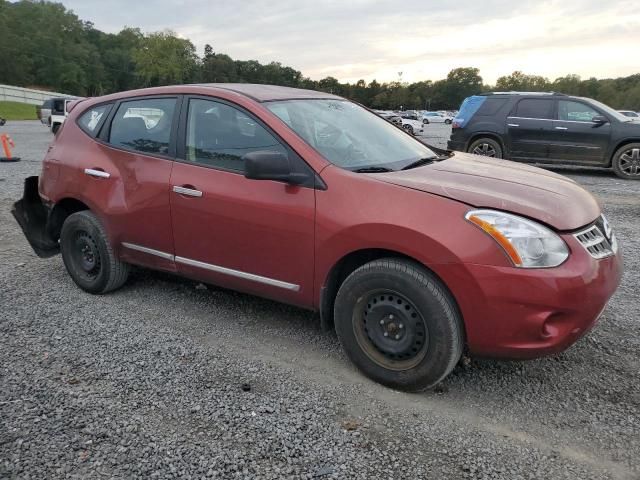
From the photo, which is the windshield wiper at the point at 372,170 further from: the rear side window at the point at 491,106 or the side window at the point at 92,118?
the rear side window at the point at 491,106

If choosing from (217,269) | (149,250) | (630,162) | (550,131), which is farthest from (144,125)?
(630,162)

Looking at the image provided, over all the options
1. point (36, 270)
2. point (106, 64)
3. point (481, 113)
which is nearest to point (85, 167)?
point (36, 270)

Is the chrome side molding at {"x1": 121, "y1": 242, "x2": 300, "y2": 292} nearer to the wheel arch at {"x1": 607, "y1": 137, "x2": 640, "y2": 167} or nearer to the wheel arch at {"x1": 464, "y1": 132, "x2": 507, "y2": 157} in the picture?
the wheel arch at {"x1": 464, "y1": 132, "x2": 507, "y2": 157}

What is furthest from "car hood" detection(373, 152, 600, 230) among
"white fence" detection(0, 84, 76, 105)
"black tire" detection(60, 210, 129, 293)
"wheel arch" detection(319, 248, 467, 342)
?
"white fence" detection(0, 84, 76, 105)

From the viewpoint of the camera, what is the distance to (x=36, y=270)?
512 cm

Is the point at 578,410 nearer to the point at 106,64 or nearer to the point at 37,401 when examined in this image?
the point at 37,401

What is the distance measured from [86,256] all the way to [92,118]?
1.19 m

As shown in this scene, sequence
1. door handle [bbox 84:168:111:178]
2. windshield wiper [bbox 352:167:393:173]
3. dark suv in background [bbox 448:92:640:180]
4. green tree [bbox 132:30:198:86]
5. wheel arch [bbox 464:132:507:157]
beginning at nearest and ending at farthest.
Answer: windshield wiper [bbox 352:167:393:173], door handle [bbox 84:168:111:178], dark suv in background [bbox 448:92:640:180], wheel arch [bbox 464:132:507:157], green tree [bbox 132:30:198:86]

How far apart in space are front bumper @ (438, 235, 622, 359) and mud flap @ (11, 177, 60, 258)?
3886 millimetres

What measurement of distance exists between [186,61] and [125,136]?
110718mm

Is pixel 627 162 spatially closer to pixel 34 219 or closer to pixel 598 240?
pixel 598 240

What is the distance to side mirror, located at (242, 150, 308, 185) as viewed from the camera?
3.08 m

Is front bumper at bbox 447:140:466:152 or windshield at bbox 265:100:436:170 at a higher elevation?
windshield at bbox 265:100:436:170

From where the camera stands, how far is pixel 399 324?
9.64ft
